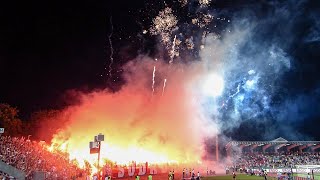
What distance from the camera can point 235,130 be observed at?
8238cm

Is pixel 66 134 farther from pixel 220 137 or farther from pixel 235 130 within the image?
pixel 235 130

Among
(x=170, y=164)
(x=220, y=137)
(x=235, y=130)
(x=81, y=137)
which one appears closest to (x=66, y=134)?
(x=81, y=137)

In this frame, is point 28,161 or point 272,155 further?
point 272,155

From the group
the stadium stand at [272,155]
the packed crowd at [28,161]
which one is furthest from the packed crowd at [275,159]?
the packed crowd at [28,161]

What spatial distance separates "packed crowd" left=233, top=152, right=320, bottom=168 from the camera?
58219 millimetres

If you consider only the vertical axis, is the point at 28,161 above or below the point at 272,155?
below

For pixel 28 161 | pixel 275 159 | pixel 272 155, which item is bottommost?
pixel 275 159

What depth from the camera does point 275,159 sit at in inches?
2459

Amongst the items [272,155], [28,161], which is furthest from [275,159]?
[28,161]

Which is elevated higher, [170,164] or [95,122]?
[95,122]

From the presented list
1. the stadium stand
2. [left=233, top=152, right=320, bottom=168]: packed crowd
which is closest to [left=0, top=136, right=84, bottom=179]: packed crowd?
the stadium stand

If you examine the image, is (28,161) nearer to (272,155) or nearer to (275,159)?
(275,159)

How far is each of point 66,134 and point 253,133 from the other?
49291mm

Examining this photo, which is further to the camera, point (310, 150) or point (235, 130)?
point (235, 130)
